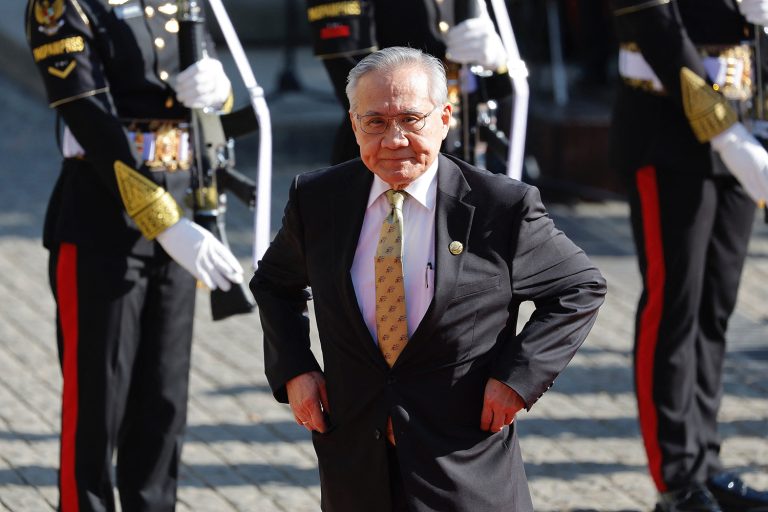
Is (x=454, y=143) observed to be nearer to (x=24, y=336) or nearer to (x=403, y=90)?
(x=403, y=90)

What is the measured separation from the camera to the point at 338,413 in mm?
3344

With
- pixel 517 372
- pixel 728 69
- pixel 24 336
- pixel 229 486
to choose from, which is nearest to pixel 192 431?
pixel 229 486

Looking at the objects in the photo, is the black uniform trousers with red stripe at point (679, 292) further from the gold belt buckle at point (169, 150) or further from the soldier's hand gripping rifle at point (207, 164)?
the gold belt buckle at point (169, 150)

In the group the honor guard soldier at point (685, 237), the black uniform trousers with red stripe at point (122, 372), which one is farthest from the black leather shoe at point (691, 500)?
the black uniform trousers with red stripe at point (122, 372)

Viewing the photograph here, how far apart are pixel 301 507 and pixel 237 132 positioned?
1274 millimetres

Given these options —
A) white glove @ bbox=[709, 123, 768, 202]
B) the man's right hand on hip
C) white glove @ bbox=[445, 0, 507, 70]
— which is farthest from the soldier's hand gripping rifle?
white glove @ bbox=[709, 123, 768, 202]

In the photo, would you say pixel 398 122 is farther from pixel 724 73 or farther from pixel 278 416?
pixel 278 416

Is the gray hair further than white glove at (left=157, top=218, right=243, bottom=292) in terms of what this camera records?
No

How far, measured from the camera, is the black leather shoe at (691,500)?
4805 millimetres

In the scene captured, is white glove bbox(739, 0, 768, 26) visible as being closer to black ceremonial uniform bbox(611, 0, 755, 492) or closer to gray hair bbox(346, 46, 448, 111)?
black ceremonial uniform bbox(611, 0, 755, 492)

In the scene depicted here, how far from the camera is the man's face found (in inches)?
125

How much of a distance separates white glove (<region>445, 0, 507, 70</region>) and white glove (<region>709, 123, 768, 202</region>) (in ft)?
2.35

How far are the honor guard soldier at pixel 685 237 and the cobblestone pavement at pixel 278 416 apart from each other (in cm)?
26

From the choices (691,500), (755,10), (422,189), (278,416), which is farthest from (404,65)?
(278,416)
